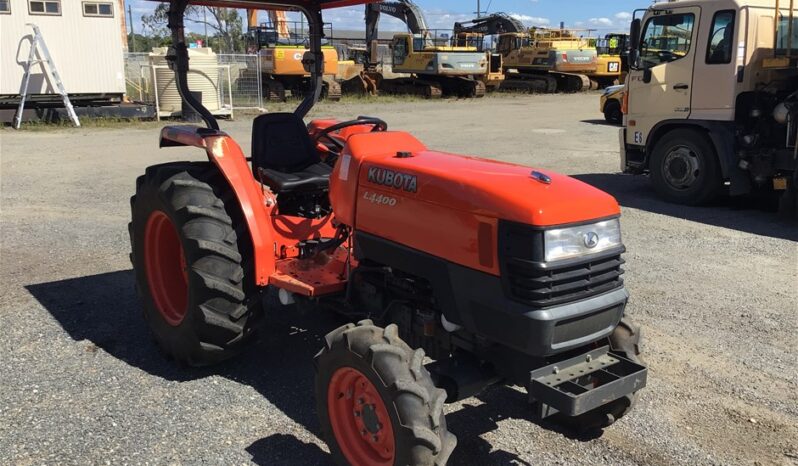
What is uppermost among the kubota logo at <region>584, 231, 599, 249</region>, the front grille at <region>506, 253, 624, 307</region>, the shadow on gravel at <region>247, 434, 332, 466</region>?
the kubota logo at <region>584, 231, 599, 249</region>

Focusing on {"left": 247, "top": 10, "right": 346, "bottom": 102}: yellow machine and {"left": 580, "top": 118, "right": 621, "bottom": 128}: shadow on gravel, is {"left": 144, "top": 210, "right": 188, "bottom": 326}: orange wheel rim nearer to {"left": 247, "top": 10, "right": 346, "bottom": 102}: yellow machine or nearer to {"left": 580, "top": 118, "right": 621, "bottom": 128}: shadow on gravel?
{"left": 580, "top": 118, "right": 621, "bottom": 128}: shadow on gravel

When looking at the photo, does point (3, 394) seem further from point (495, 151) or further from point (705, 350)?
point (495, 151)

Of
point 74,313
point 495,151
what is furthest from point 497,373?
point 495,151

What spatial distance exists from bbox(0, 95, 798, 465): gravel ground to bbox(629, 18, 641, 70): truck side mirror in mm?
2412

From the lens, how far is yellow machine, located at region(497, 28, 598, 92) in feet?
92.2

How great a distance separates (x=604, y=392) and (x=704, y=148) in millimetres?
6913

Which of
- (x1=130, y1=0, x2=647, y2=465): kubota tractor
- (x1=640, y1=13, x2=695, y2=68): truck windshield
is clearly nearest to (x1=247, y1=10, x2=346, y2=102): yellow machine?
(x1=640, y1=13, x2=695, y2=68): truck windshield

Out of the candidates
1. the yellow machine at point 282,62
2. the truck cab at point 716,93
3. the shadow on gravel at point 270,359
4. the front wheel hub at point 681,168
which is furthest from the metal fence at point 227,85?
the shadow on gravel at point 270,359

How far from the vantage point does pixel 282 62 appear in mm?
24219

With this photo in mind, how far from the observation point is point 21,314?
15.8 feet

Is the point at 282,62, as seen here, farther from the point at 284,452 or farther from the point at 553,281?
the point at 553,281

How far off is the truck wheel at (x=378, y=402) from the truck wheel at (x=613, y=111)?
16338 mm

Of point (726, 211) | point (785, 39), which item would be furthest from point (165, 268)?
point (785, 39)

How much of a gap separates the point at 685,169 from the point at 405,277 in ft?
22.5
